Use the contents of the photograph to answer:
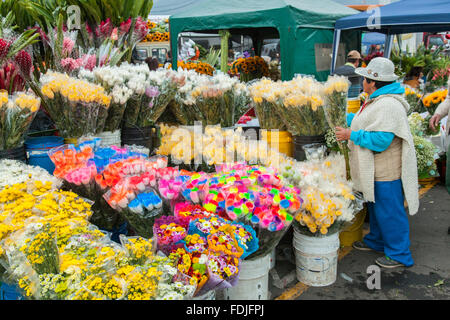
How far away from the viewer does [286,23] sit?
698cm

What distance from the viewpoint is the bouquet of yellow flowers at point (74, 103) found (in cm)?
324

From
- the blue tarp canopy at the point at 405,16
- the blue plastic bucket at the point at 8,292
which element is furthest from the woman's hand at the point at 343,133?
the blue tarp canopy at the point at 405,16

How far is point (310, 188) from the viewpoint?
3143 mm

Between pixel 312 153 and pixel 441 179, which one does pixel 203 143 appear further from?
pixel 441 179

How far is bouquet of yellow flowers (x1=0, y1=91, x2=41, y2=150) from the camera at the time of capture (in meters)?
2.99

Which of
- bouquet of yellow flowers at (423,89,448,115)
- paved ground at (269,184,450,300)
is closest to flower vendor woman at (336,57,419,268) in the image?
paved ground at (269,184,450,300)

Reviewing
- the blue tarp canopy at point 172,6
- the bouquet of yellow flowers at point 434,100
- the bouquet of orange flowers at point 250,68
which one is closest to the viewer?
the bouquet of yellow flowers at point 434,100

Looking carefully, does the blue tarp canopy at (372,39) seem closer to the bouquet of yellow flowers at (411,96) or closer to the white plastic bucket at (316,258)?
the bouquet of yellow flowers at (411,96)

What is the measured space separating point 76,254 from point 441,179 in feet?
20.1

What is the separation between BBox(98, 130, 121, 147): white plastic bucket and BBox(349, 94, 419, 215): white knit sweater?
7.37ft

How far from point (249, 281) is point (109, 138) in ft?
6.53

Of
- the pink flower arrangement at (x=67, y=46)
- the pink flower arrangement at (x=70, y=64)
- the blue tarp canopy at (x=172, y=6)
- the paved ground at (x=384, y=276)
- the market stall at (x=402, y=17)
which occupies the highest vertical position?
the blue tarp canopy at (x=172, y=6)

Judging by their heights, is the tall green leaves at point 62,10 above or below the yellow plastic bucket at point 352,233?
above

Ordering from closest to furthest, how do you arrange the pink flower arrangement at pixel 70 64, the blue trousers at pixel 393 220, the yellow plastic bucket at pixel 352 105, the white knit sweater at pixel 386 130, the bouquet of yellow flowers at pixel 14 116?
the bouquet of yellow flowers at pixel 14 116, the white knit sweater at pixel 386 130, the blue trousers at pixel 393 220, the pink flower arrangement at pixel 70 64, the yellow plastic bucket at pixel 352 105
